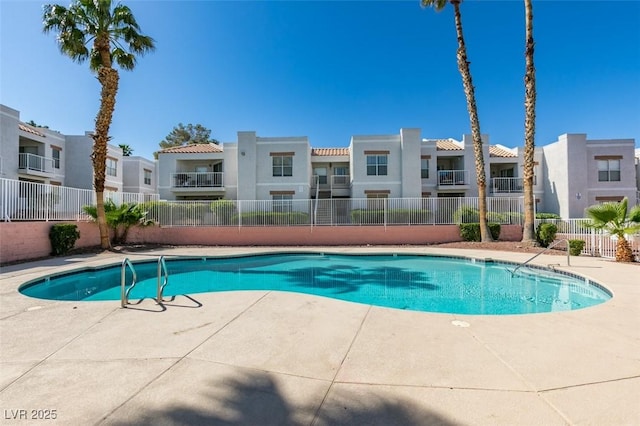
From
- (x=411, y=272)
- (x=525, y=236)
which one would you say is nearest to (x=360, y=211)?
(x=411, y=272)

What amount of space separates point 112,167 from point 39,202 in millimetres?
18348

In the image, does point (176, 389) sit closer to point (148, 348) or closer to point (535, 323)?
point (148, 348)

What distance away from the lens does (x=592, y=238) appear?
13.8 m

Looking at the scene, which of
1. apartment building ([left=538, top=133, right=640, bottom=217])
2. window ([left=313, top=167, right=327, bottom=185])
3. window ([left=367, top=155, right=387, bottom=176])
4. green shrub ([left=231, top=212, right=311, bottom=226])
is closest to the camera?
green shrub ([left=231, top=212, right=311, bottom=226])

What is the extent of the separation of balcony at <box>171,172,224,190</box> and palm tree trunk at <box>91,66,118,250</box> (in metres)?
10.6

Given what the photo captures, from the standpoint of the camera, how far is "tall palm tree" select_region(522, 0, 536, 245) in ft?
49.1

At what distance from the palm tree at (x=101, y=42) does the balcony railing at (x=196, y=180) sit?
10854 mm

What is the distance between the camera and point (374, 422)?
2580 millimetres

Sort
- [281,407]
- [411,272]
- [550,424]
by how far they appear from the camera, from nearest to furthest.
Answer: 1. [550,424]
2. [281,407]
3. [411,272]

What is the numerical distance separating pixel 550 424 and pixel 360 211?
1650 cm

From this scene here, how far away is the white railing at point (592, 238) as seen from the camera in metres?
12.3

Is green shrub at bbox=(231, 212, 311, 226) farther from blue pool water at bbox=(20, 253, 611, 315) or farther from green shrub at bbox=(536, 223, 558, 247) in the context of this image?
green shrub at bbox=(536, 223, 558, 247)

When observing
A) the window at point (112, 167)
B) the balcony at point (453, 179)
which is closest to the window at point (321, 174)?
the balcony at point (453, 179)

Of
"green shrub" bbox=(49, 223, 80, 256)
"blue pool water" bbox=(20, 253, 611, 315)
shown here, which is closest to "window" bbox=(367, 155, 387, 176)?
"blue pool water" bbox=(20, 253, 611, 315)
